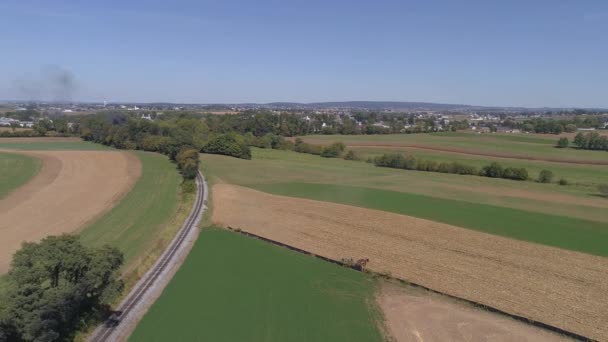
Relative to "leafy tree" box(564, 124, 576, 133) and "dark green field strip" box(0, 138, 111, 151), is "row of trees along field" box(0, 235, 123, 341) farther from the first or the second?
"leafy tree" box(564, 124, 576, 133)

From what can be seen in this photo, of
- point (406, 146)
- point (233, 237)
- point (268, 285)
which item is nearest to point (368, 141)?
point (406, 146)

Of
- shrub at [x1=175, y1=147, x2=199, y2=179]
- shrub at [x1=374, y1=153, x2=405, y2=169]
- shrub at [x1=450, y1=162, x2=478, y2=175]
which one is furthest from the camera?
shrub at [x1=374, y1=153, x2=405, y2=169]

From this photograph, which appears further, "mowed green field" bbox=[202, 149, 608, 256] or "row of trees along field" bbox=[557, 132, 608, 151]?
"row of trees along field" bbox=[557, 132, 608, 151]

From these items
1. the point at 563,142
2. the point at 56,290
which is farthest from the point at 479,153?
the point at 56,290

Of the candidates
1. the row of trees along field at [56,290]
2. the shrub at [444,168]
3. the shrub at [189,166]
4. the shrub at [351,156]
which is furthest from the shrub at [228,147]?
the row of trees along field at [56,290]

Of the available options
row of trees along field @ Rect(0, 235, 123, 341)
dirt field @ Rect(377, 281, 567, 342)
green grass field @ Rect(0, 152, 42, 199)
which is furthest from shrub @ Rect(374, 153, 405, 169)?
row of trees along field @ Rect(0, 235, 123, 341)

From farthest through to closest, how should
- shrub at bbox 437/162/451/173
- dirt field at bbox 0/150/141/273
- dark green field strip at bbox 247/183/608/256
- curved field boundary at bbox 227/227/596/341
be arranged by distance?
shrub at bbox 437/162/451/173 < dirt field at bbox 0/150/141/273 < dark green field strip at bbox 247/183/608/256 < curved field boundary at bbox 227/227/596/341
